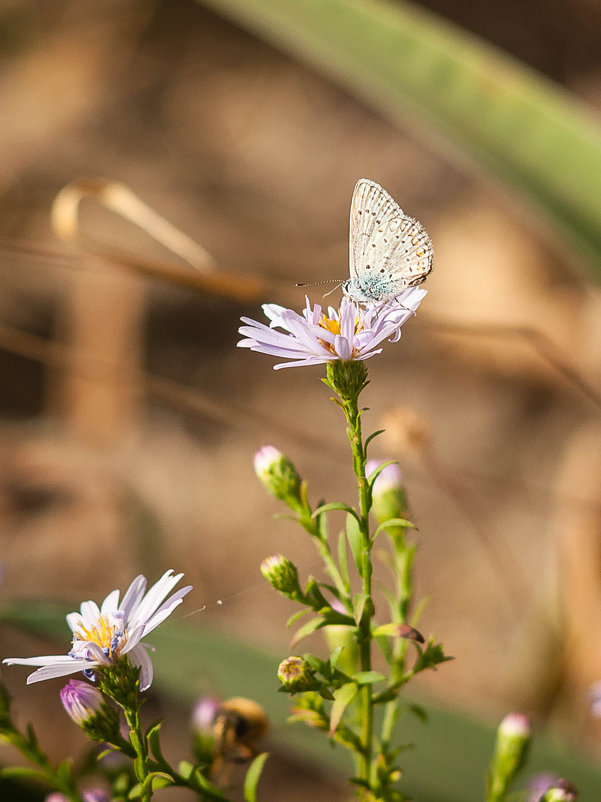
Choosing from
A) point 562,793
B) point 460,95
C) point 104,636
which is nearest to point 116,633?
point 104,636

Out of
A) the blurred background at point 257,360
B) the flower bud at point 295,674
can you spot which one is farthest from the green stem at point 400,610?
the blurred background at point 257,360

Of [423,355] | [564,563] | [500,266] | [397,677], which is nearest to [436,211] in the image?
[500,266]

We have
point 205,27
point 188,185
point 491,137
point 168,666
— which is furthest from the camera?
point 205,27

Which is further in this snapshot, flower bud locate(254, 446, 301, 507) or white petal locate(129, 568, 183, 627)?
flower bud locate(254, 446, 301, 507)

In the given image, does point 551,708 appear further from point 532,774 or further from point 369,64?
point 369,64

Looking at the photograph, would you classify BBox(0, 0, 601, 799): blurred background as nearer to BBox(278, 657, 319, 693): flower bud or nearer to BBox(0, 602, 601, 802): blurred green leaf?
BBox(0, 602, 601, 802): blurred green leaf

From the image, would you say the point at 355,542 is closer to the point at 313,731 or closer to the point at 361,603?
the point at 361,603

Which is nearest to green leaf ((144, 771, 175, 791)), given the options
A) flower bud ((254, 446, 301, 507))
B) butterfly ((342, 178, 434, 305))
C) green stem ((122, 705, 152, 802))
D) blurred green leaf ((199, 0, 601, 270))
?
green stem ((122, 705, 152, 802))
